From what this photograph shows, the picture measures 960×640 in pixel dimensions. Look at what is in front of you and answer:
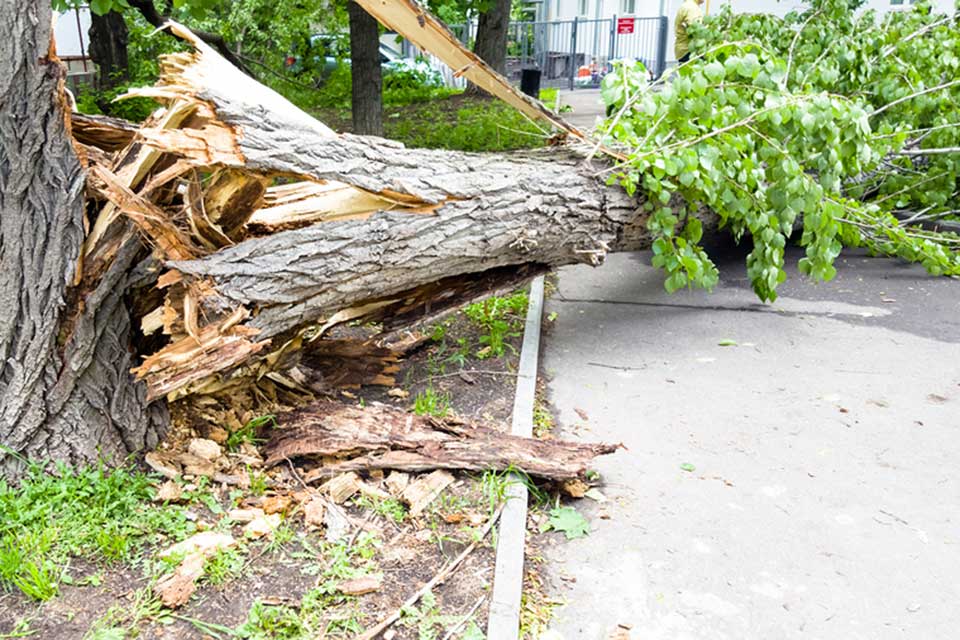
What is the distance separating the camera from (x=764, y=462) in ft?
12.5

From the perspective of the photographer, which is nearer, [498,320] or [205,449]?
[205,449]

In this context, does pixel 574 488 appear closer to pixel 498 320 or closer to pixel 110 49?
pixel 498 320

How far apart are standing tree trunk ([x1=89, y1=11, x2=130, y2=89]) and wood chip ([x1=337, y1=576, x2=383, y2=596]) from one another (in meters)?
9.77

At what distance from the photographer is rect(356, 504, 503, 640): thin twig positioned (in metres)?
2.56

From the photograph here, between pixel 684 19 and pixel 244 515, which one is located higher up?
pixel 684 19

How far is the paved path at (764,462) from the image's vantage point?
283 cm

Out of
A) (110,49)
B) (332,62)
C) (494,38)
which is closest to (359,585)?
(110,49)

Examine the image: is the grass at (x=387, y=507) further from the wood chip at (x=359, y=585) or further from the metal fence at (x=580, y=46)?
the metal fence at (x=580, y=46)

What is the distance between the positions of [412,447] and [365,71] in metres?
5.59

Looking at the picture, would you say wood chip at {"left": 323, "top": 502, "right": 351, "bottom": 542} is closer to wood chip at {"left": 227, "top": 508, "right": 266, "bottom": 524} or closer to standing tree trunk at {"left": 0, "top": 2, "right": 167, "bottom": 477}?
wood chip at {"left": 227, "top": 508, "right": 266, "bottom": 524}

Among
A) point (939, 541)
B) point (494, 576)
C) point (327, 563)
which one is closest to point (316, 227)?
point (327, 563)

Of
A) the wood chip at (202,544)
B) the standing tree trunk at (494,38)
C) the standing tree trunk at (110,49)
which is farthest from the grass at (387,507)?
the standing tree trunk at (494,38)

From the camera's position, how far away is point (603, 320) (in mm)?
5688

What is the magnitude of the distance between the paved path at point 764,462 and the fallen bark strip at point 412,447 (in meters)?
0.28
